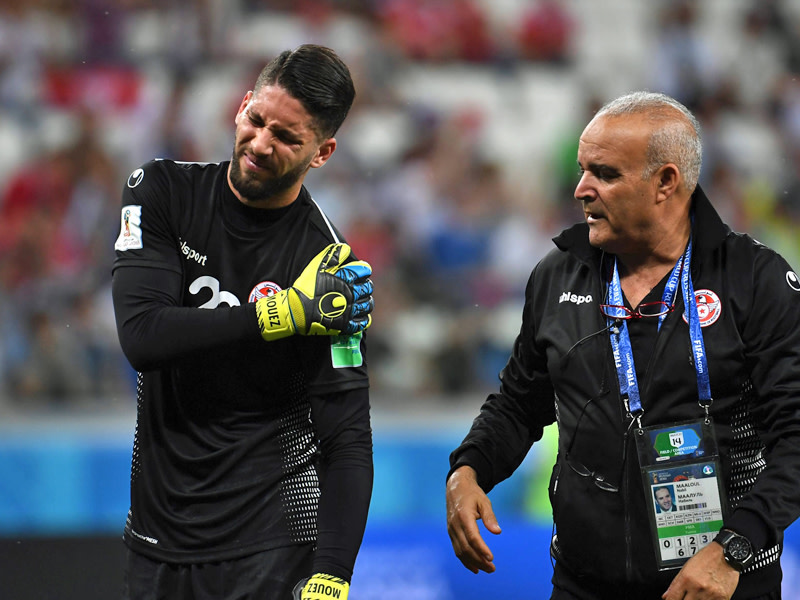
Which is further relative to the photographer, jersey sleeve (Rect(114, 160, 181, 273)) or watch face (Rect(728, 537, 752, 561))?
jersey sleeve (Rect(114, 160, 181, 273))

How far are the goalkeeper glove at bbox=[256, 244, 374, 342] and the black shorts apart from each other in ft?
2.09

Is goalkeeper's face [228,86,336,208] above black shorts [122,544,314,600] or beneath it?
above

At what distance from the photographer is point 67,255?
7.64m

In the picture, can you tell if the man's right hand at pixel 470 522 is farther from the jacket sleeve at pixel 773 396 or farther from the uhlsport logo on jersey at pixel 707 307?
the uhlsport logo on jersey at pixel 707 307

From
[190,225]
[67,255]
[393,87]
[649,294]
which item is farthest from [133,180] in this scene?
[393,87]

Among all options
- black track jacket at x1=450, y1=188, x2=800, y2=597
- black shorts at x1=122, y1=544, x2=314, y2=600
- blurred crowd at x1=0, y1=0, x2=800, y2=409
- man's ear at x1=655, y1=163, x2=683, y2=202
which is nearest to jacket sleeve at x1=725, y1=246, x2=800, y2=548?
black track jacket at x1=450, y1=188, x2=800, y2=597

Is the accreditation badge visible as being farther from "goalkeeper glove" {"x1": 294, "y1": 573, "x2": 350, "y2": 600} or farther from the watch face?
"goalkeeper glove" {"x1": 294, "y1": 573, "x2": 350, "y2": 600}

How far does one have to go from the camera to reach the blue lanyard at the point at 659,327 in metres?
2.97

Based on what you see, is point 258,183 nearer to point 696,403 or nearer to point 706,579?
point 696,403

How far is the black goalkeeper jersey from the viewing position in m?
3.03

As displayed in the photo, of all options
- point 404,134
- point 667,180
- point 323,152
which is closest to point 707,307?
point 667,180

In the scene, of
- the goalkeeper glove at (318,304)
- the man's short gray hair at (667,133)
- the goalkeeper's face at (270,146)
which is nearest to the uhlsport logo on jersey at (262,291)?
the goalkeeper glove at (318,304)

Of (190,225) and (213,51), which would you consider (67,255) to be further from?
(190,225)

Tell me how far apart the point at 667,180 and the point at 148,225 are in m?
1.43
